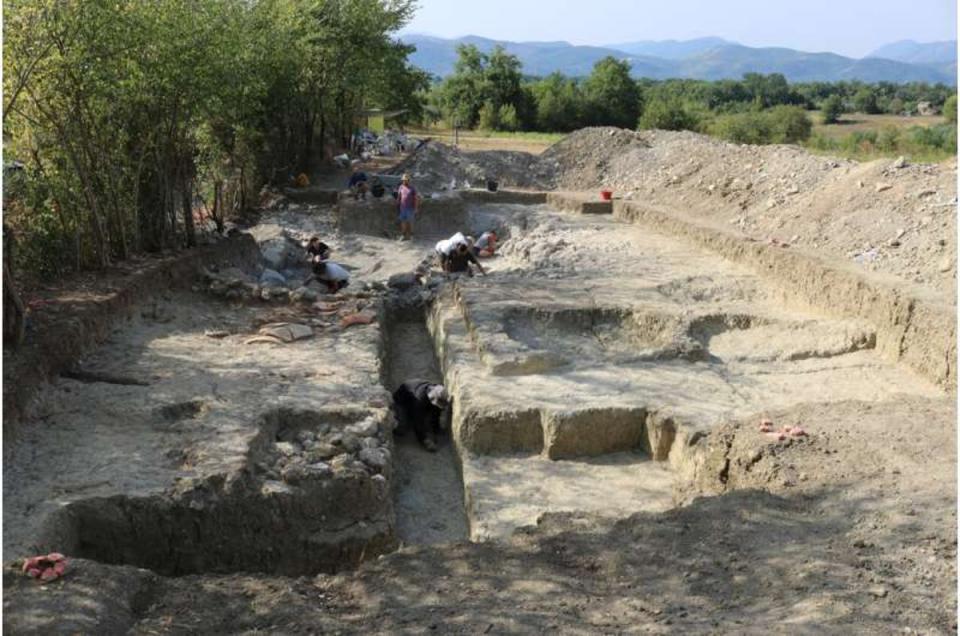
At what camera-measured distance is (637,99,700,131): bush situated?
40.5 meters

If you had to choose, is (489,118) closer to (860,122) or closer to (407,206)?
(407,206)

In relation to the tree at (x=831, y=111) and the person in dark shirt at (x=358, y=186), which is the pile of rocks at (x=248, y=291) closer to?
the person in dark shirt at (x=358, y=186)

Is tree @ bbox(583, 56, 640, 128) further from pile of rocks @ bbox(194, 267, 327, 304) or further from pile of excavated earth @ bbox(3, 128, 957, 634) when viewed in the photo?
pile of rocks @ bbox(194, 267, 327, 304)

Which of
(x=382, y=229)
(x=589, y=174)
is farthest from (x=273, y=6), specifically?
(x=589, y=174)

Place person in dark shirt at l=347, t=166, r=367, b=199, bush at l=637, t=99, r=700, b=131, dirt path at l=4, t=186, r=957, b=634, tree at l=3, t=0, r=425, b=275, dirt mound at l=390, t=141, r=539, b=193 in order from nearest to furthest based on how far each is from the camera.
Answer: dirt path at l=4, t=186, r=957, b=634 → tree at l=3, t=0, r=425, b=275 → person in dark shirt at l=347, t=166, r=367, b=199 → dirt mound at l=390, t=141, r=539, b=193 → bush at l=637, t=99, r=700, b=131

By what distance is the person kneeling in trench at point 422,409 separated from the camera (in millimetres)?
8251

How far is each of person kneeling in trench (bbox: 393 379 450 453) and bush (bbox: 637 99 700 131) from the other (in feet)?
112

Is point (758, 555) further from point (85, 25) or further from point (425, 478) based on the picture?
point (85, 25)

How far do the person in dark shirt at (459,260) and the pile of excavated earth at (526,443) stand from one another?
0.90 metres

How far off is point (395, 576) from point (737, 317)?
6804 millimetres

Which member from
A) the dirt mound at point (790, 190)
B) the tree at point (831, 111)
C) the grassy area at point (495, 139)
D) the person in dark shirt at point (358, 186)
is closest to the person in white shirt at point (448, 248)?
the dirt mound at point (790, 190)

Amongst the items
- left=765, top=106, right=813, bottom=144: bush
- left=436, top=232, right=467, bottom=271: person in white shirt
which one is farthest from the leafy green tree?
left=436, top=232, right=467, bottom=271: person in white shirt

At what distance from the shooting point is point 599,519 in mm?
5828

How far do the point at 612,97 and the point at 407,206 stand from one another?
29660 millimetres
